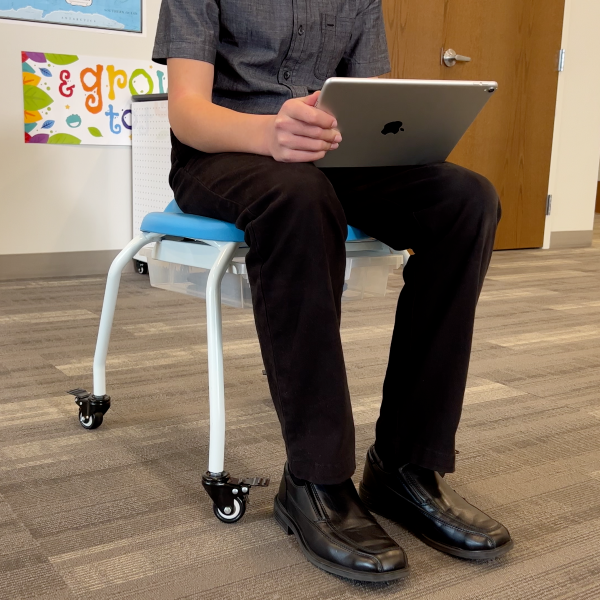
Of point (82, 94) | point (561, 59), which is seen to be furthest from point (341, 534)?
point (561, 59)

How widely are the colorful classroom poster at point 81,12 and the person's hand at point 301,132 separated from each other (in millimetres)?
1889

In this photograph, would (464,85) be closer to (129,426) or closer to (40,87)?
(129,426)

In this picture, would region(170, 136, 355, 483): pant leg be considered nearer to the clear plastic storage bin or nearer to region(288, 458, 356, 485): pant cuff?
region(288, 458, 356, 485): pant cuff

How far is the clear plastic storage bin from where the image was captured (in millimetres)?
1002

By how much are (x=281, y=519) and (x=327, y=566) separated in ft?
0.37

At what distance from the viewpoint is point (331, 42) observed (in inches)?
40.2

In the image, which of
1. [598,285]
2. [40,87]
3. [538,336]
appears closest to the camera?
[538,336]

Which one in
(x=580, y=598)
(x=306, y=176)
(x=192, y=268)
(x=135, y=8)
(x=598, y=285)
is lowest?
(x=598, y=285)

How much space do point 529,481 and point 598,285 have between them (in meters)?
1.91

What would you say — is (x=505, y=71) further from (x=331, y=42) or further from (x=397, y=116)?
(x=397, y=116)

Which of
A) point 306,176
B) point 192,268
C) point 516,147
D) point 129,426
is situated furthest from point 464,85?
point 516,147

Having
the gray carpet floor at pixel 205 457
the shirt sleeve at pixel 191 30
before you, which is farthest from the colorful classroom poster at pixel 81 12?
the shirt sleeve at pixel 191 30

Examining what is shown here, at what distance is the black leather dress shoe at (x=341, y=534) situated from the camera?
755 mm

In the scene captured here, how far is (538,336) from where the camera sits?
6.38 ft
